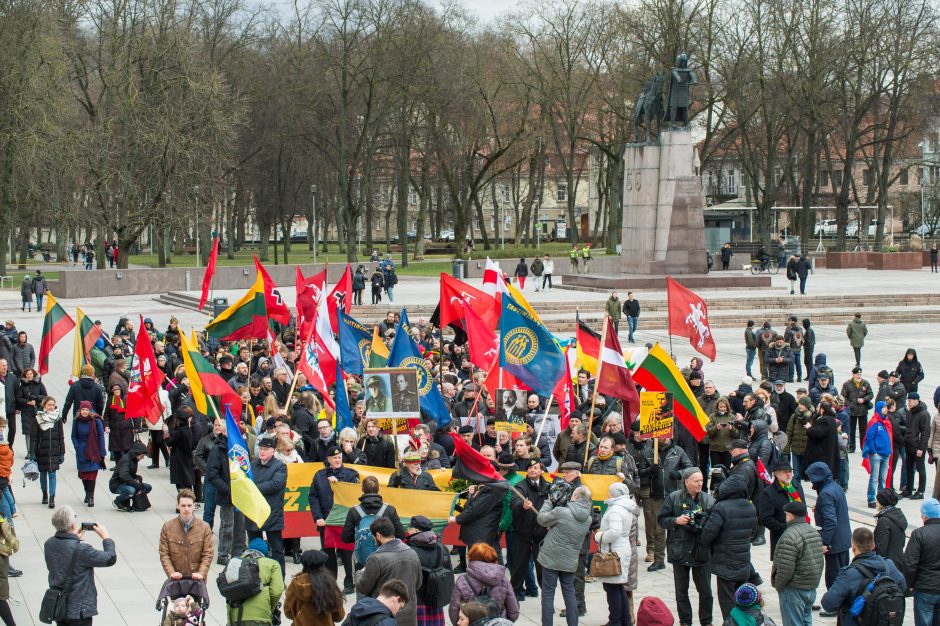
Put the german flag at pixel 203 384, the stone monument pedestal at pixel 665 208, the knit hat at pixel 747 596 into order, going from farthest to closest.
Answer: the stone monument pedestal at pixel 665 208 → the german flag at pixel 203 384 → the knit hat at pixel 747 596

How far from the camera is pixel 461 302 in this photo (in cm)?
1719

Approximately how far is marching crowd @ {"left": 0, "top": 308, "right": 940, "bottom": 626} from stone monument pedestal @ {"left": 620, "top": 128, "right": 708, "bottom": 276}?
26570mm

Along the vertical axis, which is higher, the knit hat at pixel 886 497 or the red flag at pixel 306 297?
the red flag at pixel 306 297

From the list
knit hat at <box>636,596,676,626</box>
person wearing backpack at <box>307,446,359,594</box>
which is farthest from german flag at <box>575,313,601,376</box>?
knit hat at <box>636,596,676,626</box>

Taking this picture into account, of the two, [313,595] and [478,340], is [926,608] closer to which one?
[313,595]

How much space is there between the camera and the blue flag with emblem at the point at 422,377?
14.8 metres

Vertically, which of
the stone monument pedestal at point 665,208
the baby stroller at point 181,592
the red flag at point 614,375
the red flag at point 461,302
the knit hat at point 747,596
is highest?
the stone monument pedestal at point 665,208

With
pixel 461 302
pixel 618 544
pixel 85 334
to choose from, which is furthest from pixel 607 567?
pixel 85 334

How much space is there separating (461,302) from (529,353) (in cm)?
322

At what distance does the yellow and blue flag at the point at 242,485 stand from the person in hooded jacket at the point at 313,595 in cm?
256

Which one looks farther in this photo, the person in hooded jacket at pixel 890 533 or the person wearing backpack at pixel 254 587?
the person in hooded jacket at pixel 890 533

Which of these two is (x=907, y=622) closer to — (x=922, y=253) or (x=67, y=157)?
(x=67, y=157)

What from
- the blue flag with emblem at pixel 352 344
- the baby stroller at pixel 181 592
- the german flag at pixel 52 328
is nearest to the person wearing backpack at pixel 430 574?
the baby stroller at pixel 181 592

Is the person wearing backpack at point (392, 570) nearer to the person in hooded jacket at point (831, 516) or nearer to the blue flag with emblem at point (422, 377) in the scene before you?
the person in hooded jacket at point (831, 516)
